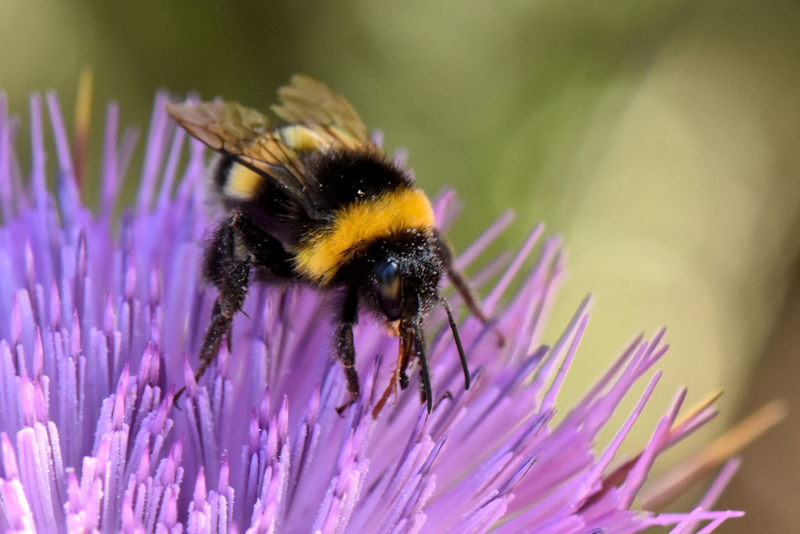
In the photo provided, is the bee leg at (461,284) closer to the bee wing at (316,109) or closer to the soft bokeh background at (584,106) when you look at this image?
the bee wing at (316,109)

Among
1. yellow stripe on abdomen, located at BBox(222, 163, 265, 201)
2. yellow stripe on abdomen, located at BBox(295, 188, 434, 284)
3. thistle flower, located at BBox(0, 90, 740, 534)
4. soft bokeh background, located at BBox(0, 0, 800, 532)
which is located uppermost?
soft bokeh background, located at BBox(0, 0, 800, 532)

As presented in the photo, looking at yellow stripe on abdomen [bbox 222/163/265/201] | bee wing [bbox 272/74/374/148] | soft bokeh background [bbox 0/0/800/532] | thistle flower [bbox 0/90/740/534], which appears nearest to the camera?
thistle flower [bbox 0/90/740/534]

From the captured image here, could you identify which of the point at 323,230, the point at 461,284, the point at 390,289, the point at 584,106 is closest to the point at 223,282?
the point at 323,230

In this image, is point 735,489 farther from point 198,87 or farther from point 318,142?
point 198,87

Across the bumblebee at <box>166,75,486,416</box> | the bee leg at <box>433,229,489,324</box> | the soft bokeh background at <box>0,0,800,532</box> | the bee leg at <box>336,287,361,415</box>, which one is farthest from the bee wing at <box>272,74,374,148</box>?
the soft bokeh background at <box>0,0,800,532</box>

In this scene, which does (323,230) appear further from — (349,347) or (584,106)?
(584,106)

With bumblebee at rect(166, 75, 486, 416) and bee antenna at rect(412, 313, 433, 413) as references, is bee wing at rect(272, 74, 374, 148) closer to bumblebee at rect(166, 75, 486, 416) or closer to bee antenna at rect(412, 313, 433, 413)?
bumblebee at rect(166, 75, 486, 416)

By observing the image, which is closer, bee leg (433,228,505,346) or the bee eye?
the bee eye

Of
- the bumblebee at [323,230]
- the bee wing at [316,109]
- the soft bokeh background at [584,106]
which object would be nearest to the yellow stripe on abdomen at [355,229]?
the bumblebee at [323,230]
